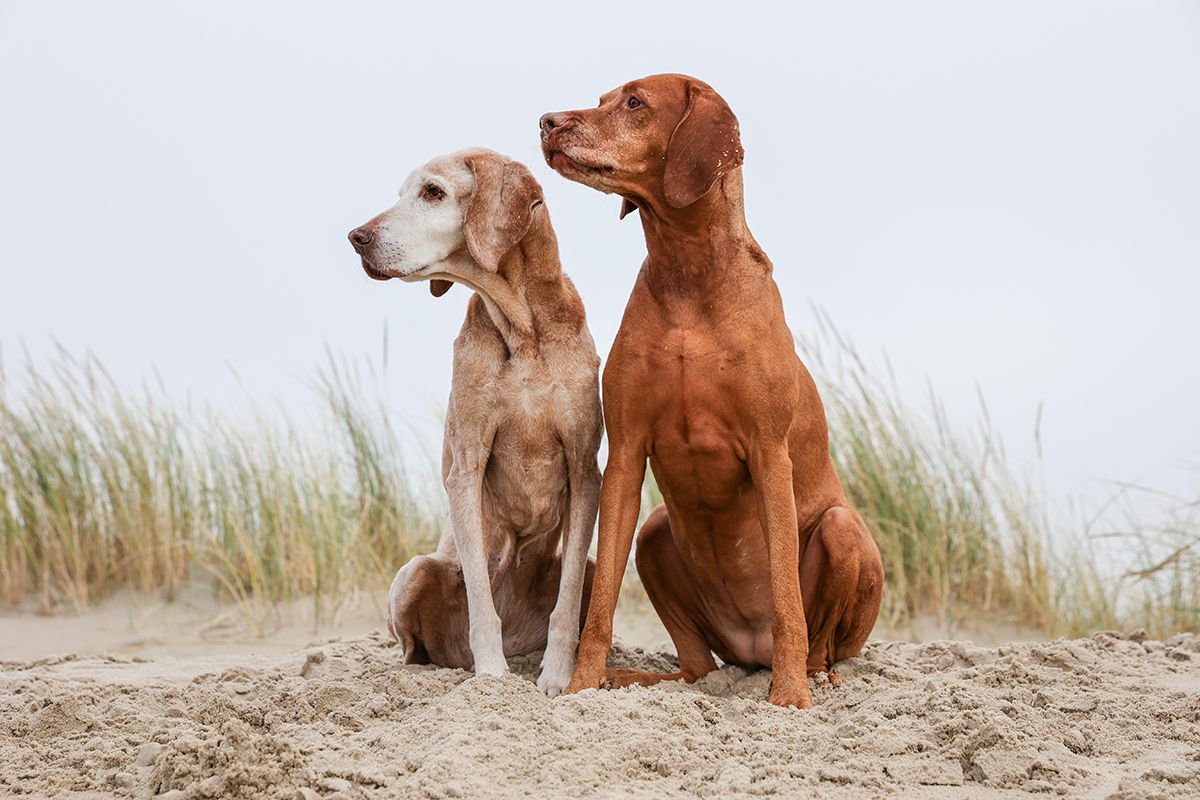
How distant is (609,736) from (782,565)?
979 mm

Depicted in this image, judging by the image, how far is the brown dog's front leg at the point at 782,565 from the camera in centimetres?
429

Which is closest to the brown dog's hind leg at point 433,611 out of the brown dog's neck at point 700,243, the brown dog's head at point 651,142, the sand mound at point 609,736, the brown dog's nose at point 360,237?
the sand mound at point 609,736

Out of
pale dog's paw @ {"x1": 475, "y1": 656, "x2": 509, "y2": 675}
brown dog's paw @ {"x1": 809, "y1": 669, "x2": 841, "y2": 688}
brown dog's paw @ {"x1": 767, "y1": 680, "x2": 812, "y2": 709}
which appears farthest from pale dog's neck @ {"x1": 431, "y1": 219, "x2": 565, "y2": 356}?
brown dog's paw @ {"x1": 809, "y1": 669, "x2": 841, "y2": 688}

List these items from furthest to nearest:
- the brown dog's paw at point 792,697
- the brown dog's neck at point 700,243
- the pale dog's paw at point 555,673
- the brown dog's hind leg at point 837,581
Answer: the brown dog's hind leg at point 837,581
the pale dog's paw at point 555,673
the brown dog's neck at point 700,243
the brown dog's paw at point 792,697

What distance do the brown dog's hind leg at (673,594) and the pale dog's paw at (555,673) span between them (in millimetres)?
512

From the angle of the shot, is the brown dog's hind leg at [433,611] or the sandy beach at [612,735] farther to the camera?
the brown dog's hind leg at [433,611]

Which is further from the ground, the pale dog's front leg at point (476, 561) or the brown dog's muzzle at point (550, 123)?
the brown dog's muzzle at point (550, 123)

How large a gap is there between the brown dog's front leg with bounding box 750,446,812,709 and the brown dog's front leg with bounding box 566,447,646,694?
447mm

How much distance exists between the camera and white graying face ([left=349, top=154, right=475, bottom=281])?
4488mm

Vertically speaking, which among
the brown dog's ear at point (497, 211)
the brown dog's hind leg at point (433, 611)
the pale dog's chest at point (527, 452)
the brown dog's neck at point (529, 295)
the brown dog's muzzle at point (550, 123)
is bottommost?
the brown dog's hind leg at point (433, 611)

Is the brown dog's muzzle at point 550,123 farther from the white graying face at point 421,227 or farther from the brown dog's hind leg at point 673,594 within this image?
the brown dog's hind leg at point 673,594

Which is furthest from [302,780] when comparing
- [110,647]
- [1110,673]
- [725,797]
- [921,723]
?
[110,647]

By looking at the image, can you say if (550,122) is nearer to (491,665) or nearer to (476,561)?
(476,561)

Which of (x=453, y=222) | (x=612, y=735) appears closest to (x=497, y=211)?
(x=453, y=222)
